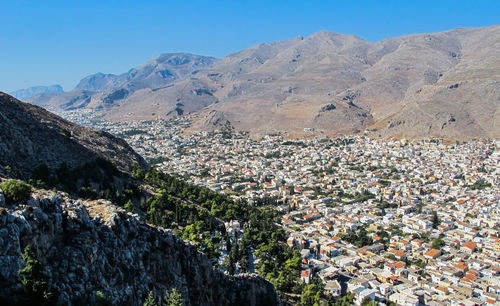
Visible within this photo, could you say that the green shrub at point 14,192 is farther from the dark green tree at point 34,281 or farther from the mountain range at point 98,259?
the dark green tree at point 34,281

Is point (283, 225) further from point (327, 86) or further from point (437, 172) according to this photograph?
point (327, 86)

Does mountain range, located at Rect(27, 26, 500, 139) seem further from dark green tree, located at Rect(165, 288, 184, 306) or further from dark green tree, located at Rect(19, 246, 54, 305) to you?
dark green tree, located at Rect(19, 246, 54, 305)

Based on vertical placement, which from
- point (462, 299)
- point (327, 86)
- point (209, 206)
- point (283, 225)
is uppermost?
point (327, 86)

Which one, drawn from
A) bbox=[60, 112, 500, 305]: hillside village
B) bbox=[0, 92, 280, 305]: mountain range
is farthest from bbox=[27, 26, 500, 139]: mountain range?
bbox=[0, 92, 280, 305]: mountain range

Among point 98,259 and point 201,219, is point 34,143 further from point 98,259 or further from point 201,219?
point 98,259

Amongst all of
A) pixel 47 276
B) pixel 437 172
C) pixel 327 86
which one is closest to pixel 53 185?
pixel 47 276

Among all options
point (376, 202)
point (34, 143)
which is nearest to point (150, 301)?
point (34, 143)

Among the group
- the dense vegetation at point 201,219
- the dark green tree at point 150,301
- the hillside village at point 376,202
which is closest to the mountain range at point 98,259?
the dark green tree at point 150,301
